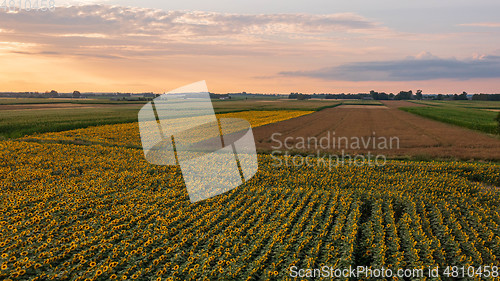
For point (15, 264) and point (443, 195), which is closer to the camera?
point (15, 264)

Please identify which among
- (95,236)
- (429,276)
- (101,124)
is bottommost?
(429,276)

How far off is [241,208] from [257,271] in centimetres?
411

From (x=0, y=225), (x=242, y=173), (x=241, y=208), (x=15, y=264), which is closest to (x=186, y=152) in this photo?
(x=242, y=173)

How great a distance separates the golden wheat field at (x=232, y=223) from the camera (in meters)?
8.30

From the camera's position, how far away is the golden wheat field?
8305mm

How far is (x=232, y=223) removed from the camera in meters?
10.8

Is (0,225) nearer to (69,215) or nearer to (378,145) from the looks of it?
(69,215)

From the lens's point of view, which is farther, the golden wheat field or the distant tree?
the distant tree

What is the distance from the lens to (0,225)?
33.2ft

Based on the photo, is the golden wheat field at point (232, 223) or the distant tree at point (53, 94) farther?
the distant tree at point (53, 94)

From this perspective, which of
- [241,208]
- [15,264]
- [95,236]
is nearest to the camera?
[15,264]

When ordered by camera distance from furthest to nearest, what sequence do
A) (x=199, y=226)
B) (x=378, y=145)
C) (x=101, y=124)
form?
(x=101, y=124), (x=378, y=145), (x=199, y=226)

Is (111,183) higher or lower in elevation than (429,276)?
higher

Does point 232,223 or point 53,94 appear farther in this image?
point 53,94
